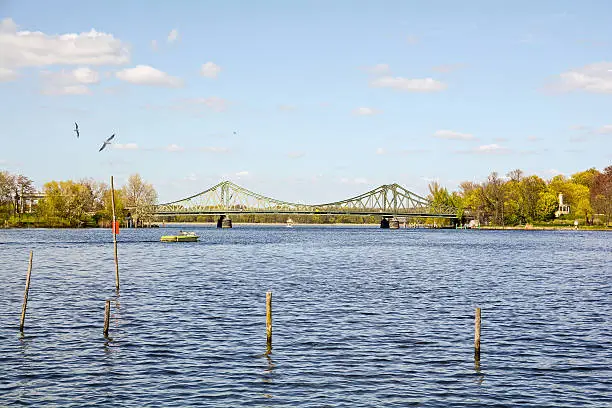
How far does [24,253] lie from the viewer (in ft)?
288

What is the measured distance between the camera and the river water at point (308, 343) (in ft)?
72.6

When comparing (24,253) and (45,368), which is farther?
(24,253)

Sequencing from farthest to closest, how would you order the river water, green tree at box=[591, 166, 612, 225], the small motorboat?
green tree at box=[591, 166, 612, 225] → the small motorboat → the river water

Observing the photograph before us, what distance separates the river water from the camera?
22.1 metres

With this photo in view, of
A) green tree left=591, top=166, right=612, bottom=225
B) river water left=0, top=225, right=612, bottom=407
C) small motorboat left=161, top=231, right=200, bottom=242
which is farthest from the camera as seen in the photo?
green tree left=591, top=166, right=612, bottom=225

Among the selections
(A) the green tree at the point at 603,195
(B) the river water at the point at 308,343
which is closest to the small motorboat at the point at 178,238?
(B) the river water at the point at 308,343

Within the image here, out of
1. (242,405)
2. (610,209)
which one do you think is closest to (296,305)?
(242,405)

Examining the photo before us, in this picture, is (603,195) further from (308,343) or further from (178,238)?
(308,343)

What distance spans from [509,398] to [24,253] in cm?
7751

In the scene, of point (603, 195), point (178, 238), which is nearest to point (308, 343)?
point (178, 238)

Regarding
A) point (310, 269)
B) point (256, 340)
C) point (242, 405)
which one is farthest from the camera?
point (310, 269)

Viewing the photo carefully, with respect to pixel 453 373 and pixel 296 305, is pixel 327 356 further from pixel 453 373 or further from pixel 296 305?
pixel 296 305

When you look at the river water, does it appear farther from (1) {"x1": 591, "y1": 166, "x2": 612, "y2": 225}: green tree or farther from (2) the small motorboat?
(1) {"x1": 591, "y1": 166, "x2": 612, "y2": 225}: green tree

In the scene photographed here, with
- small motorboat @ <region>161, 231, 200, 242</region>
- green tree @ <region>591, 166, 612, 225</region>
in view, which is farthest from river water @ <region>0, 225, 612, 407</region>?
green tree @ <region>591, 166, 612, 225</region>
